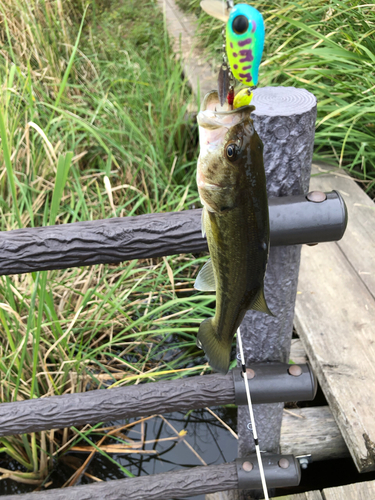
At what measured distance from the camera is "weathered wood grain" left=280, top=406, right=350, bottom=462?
5.82 feet

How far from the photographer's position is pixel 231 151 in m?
0.66

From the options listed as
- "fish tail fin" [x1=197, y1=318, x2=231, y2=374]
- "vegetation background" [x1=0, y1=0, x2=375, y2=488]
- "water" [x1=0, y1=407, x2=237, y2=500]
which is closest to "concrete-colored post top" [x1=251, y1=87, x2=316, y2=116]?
"fish tail fin" [x1=197, y1=318, x2=231, y2=374]

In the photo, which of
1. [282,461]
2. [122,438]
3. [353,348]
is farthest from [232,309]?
[122,438]

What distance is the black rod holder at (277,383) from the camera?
140cm

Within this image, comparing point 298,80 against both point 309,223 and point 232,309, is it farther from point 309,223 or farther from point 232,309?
point 232,309

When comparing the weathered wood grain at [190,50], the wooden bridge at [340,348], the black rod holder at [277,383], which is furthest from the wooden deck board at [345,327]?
the weathered wood grain at [190,50]

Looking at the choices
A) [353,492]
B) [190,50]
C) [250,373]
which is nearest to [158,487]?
[250,373]

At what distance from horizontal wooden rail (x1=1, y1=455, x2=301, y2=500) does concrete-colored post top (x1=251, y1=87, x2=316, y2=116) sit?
3.89ft

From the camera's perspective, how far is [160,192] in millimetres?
3213

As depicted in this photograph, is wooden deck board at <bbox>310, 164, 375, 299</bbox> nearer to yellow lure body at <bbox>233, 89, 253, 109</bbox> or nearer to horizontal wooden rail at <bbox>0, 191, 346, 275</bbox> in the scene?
horizontal wooden rail at <bbox>0, 191, 346, 275</bbox>

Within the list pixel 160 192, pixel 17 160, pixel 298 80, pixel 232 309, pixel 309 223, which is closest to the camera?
pixel 232 309

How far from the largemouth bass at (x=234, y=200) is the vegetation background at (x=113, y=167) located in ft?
3.91

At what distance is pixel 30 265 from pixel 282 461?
1.10 m

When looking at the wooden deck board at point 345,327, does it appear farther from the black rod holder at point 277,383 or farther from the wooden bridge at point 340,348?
the black rod holder at point 277,383
